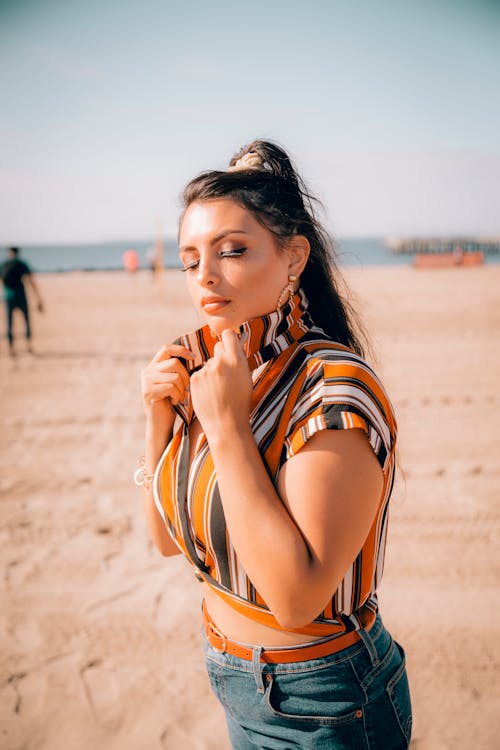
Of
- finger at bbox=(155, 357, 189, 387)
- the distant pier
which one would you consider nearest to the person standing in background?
finger at bbox=(155, 357, 189, 387)

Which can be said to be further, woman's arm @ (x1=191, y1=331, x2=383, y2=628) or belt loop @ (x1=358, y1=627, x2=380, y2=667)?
belt loop @ (x1=358, y1=627, x2=380, y2=667)

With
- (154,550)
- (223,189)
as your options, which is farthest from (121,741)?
(223,189)

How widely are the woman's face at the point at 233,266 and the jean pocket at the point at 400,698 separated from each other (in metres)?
1.10

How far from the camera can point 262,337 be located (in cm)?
144

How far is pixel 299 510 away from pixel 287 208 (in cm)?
92

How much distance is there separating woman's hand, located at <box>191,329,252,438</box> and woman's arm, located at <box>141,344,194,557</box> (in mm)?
267

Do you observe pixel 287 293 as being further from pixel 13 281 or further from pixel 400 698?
pixel 13 281

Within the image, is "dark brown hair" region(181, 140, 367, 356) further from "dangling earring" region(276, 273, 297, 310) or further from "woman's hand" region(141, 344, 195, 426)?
"woman's hand" region(141, 344, 195, 426)

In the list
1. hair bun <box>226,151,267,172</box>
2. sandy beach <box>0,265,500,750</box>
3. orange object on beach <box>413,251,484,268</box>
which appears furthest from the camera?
orange object on beach <box>413,251,484,268</box>

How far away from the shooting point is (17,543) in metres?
4.24

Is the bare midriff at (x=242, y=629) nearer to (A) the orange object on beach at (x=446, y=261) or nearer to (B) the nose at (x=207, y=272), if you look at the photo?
(B) the nose at (x=207, y=272)

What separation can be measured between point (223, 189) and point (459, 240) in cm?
9083

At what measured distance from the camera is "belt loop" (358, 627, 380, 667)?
1.40m

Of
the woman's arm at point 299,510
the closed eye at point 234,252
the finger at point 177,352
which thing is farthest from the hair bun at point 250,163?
the woman's arm at point 299,510
